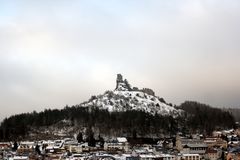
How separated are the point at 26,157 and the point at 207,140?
1299 inches

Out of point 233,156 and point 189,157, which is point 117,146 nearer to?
point 189,157

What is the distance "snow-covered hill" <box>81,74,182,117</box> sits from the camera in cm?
13038

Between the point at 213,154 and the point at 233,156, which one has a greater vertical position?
the point at 213,154

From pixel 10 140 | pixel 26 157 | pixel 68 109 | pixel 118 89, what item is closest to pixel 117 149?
pixel 26 157

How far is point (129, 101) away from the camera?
135625 mm

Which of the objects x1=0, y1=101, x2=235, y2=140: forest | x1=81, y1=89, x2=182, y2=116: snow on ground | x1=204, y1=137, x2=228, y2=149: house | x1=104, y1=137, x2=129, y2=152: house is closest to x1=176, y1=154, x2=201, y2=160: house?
x1=204, y1=137, x2=228, y2=149: house

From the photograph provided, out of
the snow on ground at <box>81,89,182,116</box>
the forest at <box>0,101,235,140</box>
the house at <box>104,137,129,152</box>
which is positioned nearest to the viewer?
the house at <box>104,137,129,152</box>

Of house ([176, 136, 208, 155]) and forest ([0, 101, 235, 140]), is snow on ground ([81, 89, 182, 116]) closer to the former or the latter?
forest ([0, 101, 235, 140])

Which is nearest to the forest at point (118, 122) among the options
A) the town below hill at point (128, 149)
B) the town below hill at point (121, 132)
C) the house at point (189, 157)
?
the town below hill at point (121, 132)

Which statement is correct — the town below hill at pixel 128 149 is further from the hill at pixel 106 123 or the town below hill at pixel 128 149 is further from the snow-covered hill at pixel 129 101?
the snow-covered hill at pixel 129 101

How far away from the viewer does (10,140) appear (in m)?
95.4

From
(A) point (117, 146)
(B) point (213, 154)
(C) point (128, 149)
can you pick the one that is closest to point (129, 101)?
(A) point (117, 146)

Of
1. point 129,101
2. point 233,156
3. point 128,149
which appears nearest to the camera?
point 233,156

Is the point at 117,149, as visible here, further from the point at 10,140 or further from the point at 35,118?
the point at 35,118
